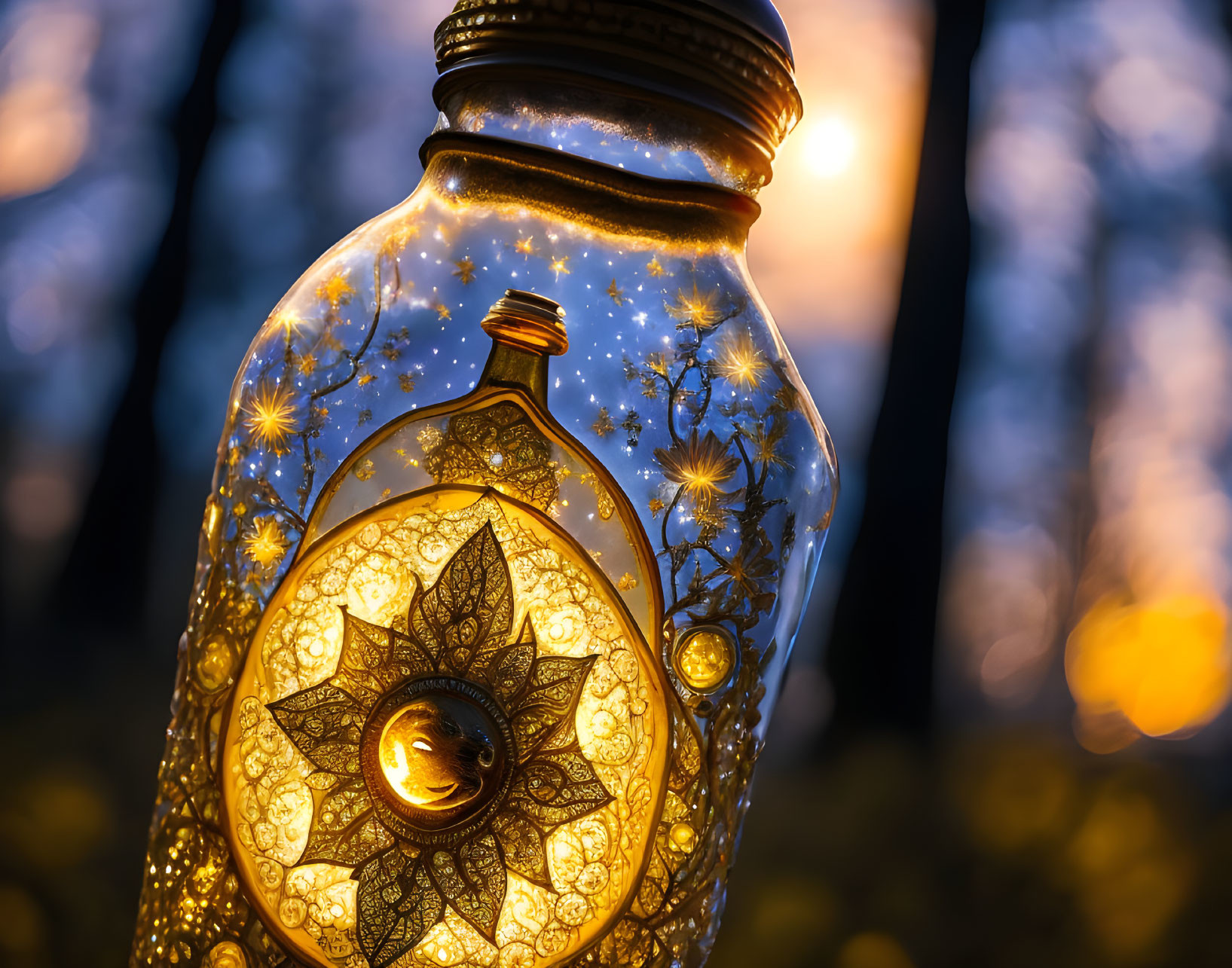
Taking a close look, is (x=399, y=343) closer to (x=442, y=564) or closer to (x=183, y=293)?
(x=442, y=564)

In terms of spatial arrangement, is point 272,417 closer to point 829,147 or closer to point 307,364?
point 307,364

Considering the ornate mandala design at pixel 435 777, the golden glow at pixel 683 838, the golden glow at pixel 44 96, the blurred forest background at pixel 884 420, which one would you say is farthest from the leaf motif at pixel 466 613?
the golden glow at pixel 44 96

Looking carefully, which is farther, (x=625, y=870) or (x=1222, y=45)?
(x=1222, y=45)

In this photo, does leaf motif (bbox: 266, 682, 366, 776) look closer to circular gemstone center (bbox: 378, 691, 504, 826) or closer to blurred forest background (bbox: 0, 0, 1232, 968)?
circular gemstone center (bbox: 378, 691, 504, 826)

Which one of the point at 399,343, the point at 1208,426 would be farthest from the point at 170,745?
the point at 1208,426

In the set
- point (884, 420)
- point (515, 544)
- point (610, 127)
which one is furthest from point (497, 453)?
point (884, 420)

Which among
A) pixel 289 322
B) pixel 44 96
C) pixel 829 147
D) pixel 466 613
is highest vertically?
pixel 829 147
